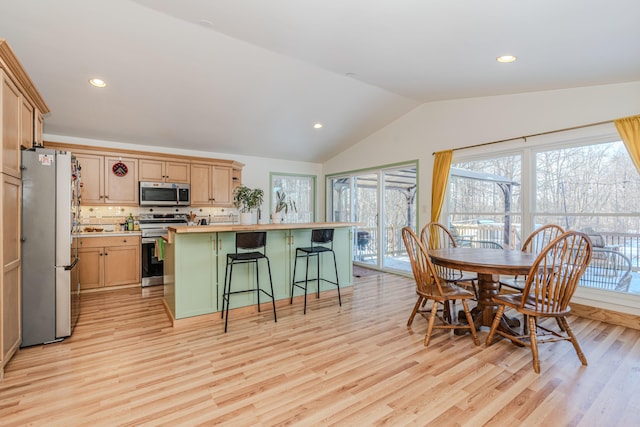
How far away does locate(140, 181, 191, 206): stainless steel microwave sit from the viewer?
4914mm

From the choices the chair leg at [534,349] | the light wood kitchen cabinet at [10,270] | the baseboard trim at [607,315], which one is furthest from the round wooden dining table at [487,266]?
the light wood kitchen cabinet at [10,270]

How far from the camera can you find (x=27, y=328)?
2637 millimetres

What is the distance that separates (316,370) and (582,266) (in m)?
2.17

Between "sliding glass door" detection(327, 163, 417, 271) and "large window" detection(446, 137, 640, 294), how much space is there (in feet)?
3.88

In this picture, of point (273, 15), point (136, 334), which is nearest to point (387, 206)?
point (273, 15)

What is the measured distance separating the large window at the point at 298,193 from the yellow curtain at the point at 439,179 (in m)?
3.02

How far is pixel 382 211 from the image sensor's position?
5973 millimetres

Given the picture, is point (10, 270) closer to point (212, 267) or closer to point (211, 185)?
point (212, 267)

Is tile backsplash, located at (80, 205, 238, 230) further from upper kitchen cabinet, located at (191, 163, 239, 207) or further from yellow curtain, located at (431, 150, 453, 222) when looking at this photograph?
yellow curtain, located at (431, 150, 453, 222)

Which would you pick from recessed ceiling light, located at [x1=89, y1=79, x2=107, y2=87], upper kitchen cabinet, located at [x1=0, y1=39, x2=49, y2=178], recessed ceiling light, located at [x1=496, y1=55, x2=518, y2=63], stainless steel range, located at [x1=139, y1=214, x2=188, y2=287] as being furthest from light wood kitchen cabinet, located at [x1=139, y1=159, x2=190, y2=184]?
recessed ceiling light, located at [x1=496, y1=55, x2=518, y2=63]

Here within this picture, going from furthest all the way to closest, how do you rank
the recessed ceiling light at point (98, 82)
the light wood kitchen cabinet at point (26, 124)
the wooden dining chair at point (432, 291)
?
the recessed ceiling light at point (98, 82)
the wooden dining chair at point (432, 291)
the light wood kitchen cabinet at point (26, 124)

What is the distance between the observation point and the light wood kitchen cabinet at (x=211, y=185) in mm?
5375

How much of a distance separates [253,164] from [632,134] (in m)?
5.57

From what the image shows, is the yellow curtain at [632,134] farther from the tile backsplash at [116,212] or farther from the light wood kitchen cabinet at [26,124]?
the tile backsplash at [116,212]
